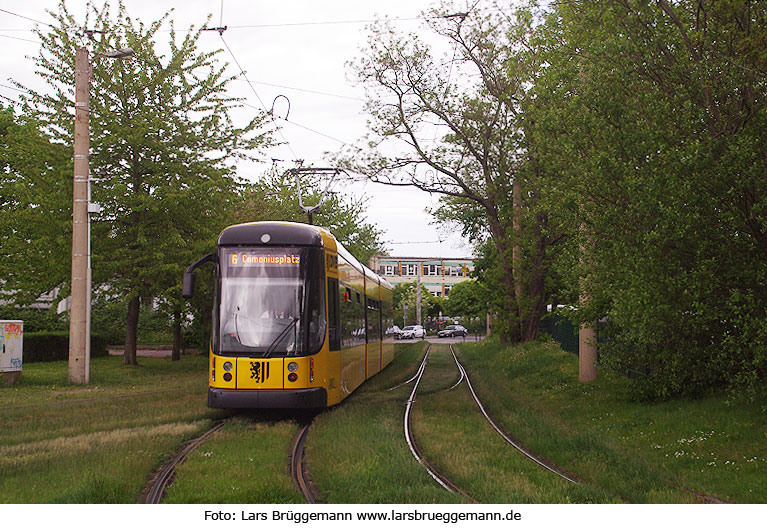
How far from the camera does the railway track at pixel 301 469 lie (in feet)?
25.1

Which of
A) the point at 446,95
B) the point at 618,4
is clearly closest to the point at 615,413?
the point at 618,4

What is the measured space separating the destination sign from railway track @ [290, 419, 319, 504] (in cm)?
278

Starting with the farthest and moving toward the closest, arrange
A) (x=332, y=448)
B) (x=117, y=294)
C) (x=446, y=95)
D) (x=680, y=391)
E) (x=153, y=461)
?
(x=446, y=95), (x=117, y=294), (x=680, y=391), (x=332, y=448), (x=153, y=461)

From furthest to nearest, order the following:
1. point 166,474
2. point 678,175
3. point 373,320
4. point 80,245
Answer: point 373,320 → point 80,245 → point 678,175 → point 166,474

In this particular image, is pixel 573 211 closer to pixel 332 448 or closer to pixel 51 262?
pixel 332 448

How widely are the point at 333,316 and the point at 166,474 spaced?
568 cm

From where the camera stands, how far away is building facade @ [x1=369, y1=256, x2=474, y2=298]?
119062 millimetres

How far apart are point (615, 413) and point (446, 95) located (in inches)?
596

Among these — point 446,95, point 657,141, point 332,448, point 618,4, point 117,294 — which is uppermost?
point 446,95

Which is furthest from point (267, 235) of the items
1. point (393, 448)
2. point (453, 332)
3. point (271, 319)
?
point (453, 332)

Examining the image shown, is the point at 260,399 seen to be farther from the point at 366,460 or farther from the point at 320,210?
the point at 320,210

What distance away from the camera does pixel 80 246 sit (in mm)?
19016

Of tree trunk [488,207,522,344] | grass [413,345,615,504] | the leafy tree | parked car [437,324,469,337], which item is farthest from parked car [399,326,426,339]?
grass [413,345,615,504]

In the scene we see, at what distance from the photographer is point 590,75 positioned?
38.9 feet
